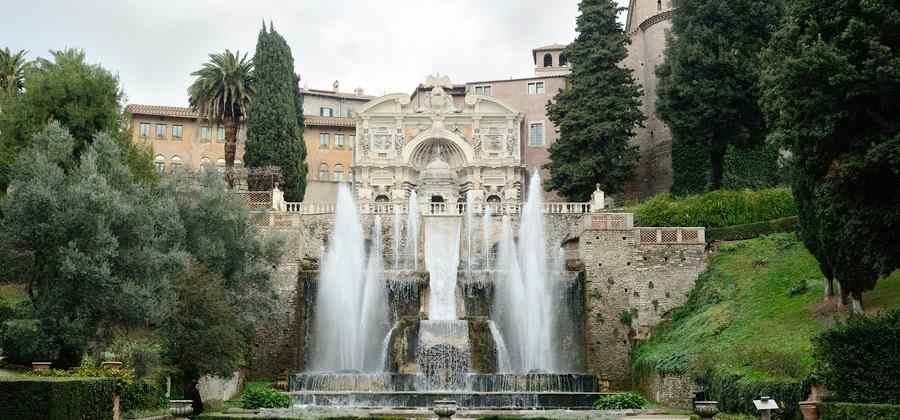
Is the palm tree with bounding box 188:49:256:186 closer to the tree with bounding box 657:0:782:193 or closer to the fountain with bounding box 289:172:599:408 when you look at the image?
the fountain with bounding box 289:172:599:408

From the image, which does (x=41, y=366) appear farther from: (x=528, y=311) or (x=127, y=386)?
(x=528, y=311)

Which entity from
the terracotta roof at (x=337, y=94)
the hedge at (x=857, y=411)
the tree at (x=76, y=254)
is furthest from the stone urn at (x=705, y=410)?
the terracotta roof at (x=337, y=94)

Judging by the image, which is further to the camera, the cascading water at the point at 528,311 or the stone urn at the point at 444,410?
the cascading water at the point at 528,311

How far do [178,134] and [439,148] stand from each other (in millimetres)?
17195

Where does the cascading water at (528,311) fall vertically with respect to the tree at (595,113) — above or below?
below

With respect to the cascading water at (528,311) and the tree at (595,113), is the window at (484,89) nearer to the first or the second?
the tree at (595,113)

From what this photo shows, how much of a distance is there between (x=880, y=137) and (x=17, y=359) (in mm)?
20354

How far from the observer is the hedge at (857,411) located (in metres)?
18.5

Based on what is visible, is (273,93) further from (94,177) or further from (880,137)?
(880,137)

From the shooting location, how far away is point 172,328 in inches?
1101

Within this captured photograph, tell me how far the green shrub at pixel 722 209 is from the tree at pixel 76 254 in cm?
2155

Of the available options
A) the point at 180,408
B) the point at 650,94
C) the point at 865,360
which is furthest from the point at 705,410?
the point at 650,94

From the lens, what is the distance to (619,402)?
28922 millimetres

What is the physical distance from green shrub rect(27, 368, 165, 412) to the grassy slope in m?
14.8
